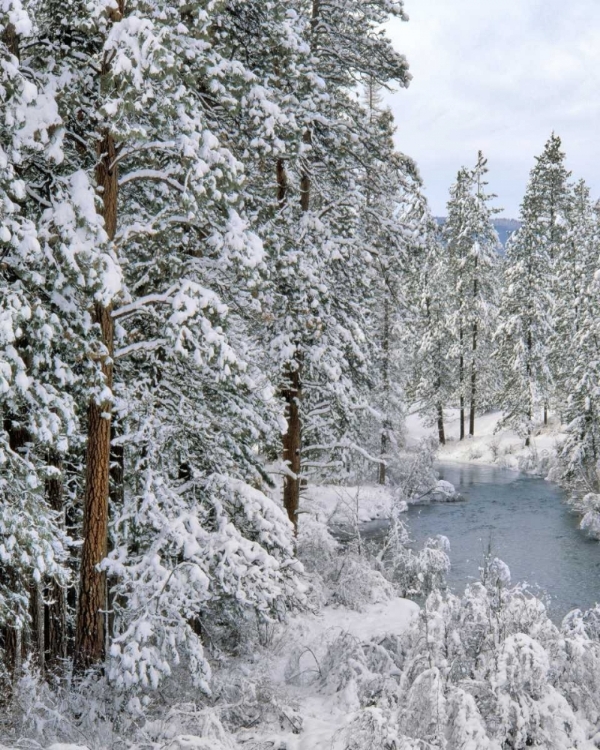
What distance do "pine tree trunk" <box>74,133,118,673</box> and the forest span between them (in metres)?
0.03

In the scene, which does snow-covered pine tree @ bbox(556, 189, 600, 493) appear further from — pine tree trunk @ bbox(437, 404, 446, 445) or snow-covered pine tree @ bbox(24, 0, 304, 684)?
snow-covered pine tree @ bbox(24, 0, 304, 684)

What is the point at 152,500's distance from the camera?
769 centimetres

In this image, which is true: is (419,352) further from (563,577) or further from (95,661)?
(95,661)

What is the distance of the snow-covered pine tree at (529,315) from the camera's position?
33906 millimetres

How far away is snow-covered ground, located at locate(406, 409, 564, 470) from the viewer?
31747 mm

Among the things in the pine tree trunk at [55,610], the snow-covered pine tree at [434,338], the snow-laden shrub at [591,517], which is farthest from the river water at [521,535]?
the snow-covered pine tree at [434,338]

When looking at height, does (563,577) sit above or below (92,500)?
below

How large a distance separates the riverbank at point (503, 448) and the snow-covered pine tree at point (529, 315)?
42.5 inches

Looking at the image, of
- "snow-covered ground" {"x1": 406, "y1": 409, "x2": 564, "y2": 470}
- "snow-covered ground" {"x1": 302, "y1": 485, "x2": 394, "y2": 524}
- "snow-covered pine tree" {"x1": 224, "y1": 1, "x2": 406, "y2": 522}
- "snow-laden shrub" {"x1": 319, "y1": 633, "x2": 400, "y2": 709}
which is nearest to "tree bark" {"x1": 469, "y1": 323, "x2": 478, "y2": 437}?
"snow-covered ground" {"x1": 406, "y1": 409, "x2": 564, "y2": 470}

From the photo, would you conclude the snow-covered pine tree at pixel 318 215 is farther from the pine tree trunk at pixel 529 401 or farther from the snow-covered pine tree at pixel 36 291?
the pine tree trunk at pixel 529 401

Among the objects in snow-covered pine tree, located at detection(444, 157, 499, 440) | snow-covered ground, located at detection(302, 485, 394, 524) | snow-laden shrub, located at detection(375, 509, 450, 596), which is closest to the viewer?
snow-laden shrub, located at detection(375, 509, 450, 596)

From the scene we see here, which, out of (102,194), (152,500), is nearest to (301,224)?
(102,194)

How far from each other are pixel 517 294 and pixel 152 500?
31.0 meters

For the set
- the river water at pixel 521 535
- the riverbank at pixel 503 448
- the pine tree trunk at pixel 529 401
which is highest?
the pine tree trunk at pixel 529 401
